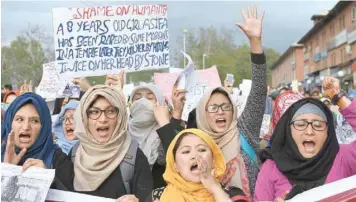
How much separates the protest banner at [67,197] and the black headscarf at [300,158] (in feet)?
3.38

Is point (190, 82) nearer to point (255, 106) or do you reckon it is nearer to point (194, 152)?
point (255, 106)

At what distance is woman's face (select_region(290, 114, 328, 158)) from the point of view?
9.92ft

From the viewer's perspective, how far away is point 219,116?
3.63 metres

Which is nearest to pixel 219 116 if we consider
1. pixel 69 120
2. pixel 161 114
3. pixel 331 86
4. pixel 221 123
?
pixel 221 123

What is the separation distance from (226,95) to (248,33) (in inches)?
21.6

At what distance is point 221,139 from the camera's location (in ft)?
11.7

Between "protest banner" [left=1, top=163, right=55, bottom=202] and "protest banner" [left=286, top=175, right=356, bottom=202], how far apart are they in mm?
1261

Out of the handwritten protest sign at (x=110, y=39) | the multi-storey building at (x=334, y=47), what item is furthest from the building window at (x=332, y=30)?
the handwritten protest sign at (x=110, y=39)

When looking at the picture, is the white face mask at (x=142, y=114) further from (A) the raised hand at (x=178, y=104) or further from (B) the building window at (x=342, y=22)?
(B) the building window at (x=342, y=22)

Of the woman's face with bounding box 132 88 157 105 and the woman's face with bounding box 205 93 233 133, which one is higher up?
the woman's face with bounding box 132 88 157 105

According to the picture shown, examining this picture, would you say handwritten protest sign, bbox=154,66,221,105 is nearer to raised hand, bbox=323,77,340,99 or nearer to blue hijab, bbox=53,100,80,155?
blue hijab, bbox=53,100,80,155

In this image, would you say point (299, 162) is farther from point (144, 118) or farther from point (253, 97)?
point (144, 118)

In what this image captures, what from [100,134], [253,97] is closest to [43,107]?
[100,134]

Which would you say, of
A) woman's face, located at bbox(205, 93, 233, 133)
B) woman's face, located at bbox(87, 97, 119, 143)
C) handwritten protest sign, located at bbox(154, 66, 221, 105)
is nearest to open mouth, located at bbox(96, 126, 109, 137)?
woman's face, located at bbox(87, 97, 119, 143)
